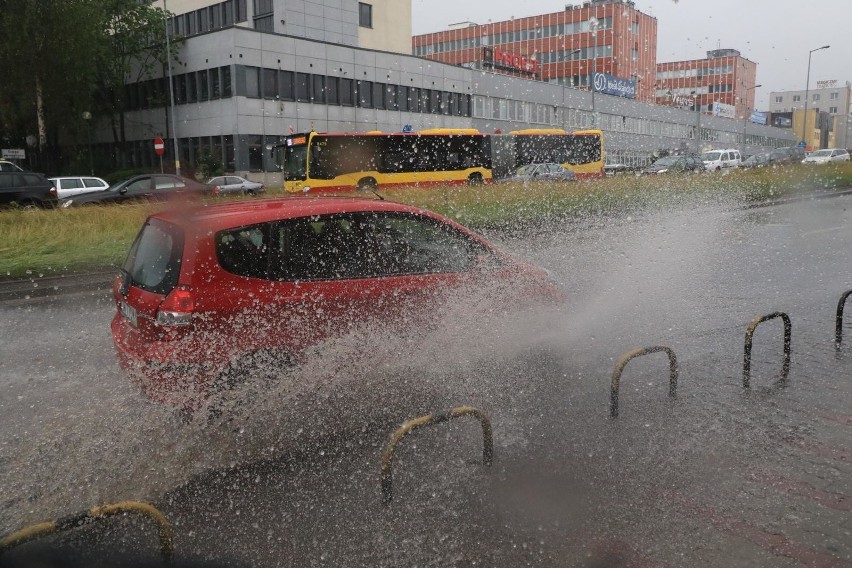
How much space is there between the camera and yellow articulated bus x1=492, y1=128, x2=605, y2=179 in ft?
122

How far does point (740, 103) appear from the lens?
101m

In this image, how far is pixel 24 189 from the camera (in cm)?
2312

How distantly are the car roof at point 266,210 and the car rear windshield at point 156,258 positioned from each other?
0.10 m

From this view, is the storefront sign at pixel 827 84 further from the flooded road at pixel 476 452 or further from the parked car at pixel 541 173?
the flooded road at pixel 476 452

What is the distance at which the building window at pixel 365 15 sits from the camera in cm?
5597

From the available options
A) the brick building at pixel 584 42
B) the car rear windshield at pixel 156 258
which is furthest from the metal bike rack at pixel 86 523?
the brick building at pixel 584 42

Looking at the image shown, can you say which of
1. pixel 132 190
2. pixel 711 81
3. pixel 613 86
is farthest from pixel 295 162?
pixel 711 81

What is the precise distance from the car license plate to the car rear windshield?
16 cm

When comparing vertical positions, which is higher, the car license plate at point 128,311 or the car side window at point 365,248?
the car side window at point 365,248

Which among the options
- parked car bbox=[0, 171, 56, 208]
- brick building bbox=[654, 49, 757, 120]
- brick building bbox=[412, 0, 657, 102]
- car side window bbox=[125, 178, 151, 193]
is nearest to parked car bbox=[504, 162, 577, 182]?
car side window bbox=[125, 178, 151, 193]

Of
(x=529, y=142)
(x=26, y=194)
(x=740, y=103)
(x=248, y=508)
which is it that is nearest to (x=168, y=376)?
(x=248, y=508)

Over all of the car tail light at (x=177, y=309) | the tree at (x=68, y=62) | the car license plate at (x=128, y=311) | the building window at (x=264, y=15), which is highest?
the building window at (x=264, y=15)

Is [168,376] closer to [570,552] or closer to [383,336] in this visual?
[383,336]

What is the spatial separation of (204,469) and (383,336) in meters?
1.63
